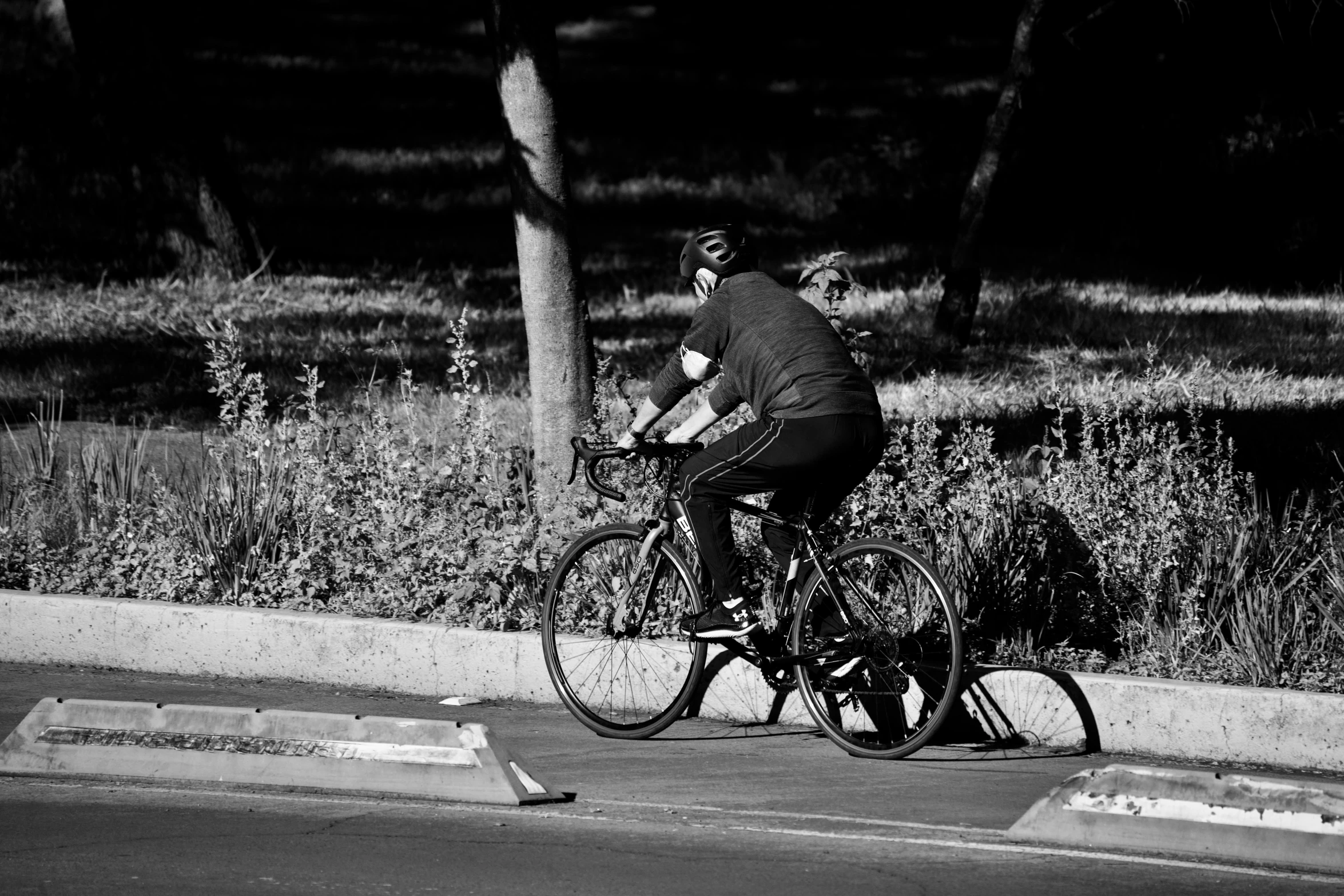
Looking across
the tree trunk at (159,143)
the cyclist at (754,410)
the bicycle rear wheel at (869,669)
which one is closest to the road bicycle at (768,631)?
the bicycle rear wheel at (869,669)

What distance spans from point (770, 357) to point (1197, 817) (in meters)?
2.12

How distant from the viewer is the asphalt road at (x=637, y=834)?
4.75 m

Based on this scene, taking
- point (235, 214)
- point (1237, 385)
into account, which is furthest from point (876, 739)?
point (235, 214)

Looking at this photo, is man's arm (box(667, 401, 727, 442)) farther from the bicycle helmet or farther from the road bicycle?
the bicycle helmet

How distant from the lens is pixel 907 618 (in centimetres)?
651

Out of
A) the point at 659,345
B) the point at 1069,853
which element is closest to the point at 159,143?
the point at 659,345

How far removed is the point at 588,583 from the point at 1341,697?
3.00 meters

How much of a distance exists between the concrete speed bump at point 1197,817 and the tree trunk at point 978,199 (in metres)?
7.15

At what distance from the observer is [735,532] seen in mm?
7336

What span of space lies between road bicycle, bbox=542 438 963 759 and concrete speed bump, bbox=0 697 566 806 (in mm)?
852

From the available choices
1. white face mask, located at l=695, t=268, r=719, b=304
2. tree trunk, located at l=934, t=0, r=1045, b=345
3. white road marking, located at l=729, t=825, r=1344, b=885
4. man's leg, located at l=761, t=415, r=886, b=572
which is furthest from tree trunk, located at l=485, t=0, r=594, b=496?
tree trunk, located at l=934, t=0, r=1045, b=345

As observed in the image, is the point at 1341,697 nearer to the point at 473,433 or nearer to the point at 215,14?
the point at 473,433

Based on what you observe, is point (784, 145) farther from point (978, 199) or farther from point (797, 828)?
point (797, 828)

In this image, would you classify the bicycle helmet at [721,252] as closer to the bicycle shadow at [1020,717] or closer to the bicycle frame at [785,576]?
the bicycle frame at [785,576]
